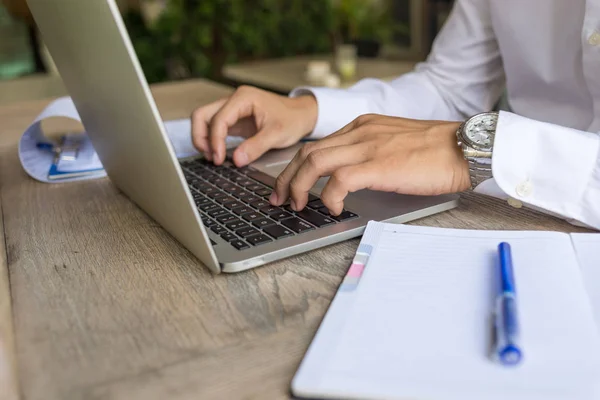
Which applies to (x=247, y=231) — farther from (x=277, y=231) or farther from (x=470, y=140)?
(x=470, y=140)

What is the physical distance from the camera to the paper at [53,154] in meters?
0.90

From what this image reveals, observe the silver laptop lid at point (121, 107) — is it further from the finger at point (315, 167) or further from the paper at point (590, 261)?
the paper at point (590, 261)

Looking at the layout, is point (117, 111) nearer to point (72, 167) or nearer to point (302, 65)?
point (72, 167)

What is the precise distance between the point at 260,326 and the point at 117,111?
257 mm

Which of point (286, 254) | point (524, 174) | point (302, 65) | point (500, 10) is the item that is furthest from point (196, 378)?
point (302, 65)

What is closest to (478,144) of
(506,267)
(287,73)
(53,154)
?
(506,267)

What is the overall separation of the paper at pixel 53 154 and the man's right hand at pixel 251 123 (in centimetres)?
6

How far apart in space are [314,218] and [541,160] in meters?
0.25

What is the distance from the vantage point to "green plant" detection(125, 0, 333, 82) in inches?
155

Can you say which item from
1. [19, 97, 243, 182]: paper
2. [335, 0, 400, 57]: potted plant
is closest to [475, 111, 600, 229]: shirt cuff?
[19, 97, 243, 182]: paper

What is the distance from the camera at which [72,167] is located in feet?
2.94

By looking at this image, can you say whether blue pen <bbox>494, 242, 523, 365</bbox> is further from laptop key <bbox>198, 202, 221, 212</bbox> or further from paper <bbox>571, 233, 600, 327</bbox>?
laptop key <bbox>198, 202, 221, 212</bbox>

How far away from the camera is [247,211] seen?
2.15 feet

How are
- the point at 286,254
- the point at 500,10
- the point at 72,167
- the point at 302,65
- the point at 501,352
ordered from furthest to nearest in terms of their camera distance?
1. the point at 302,65
2. the point at 500,10
3. the point at 72,167
4. the point at 286,254
5. the point at 501,352
